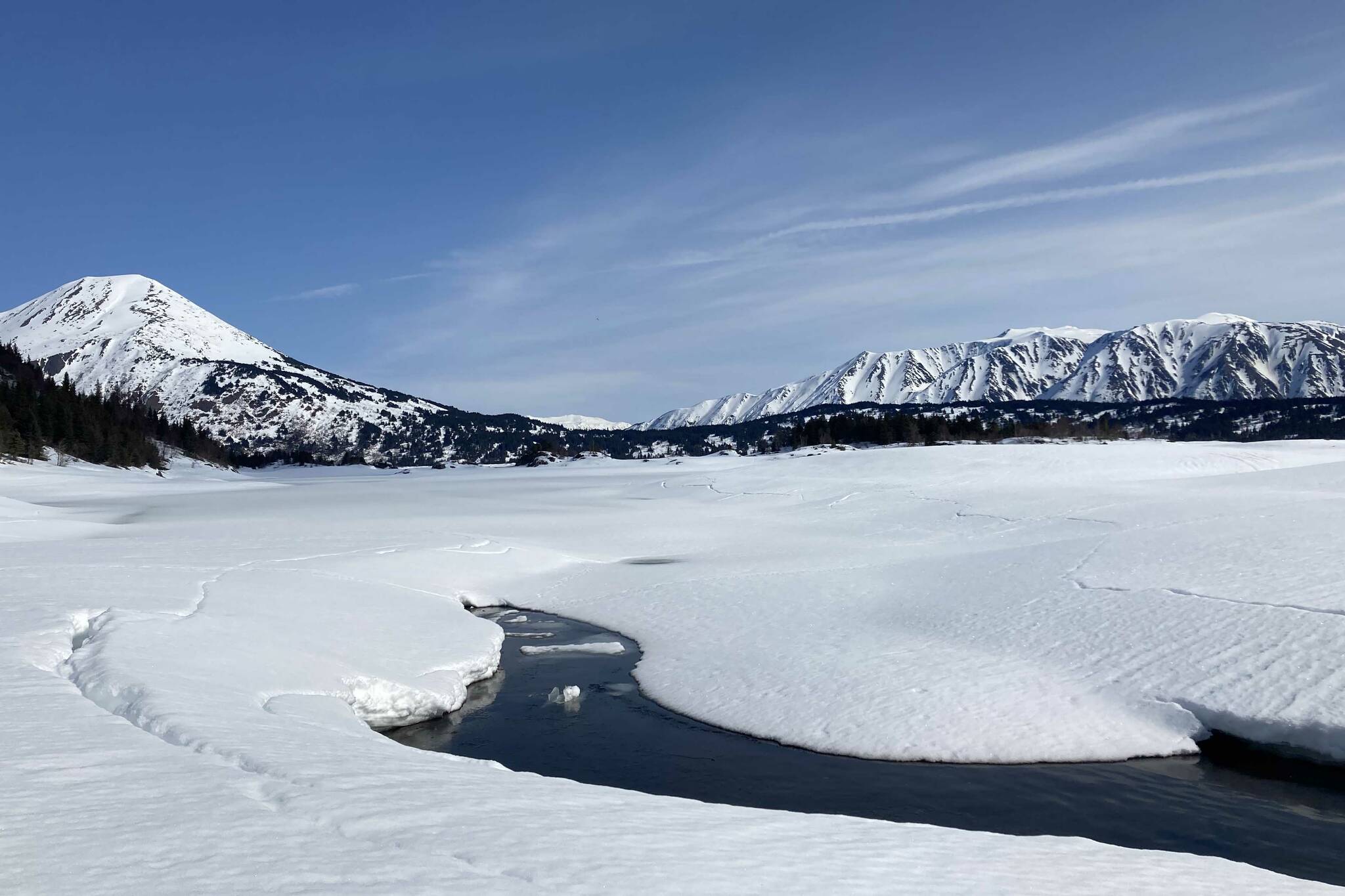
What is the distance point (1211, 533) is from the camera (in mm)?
23375

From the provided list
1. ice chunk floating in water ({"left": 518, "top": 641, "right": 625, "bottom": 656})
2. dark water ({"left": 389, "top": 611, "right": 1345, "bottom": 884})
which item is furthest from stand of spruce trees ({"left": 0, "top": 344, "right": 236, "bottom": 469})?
dark water ({"left": 389, "top": 611, "right": 1345, "bottom": 884})

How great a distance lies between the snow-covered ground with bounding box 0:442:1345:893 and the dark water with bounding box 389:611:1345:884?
53 cm

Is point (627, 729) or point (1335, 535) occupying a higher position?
point (1335, 535)

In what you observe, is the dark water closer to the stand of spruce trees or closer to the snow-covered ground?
the snow-covered ground

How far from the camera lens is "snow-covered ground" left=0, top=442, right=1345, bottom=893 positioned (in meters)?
6.09

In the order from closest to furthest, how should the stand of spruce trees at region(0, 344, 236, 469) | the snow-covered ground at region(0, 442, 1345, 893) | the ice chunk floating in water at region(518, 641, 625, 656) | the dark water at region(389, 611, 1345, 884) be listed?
the snow-covered ground at region(0, 442, 1345, 893)
the dark water at region(389, 611, 1345, 884)
the ice chunk floating in water at region(518, 641, 625, 656)
the stand of spruce trees at region(0, 344, 236, 469)

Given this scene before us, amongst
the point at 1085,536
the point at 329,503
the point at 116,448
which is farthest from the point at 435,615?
the point at 116,448

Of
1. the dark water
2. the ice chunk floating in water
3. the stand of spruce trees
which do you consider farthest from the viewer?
the stand of spruce trees

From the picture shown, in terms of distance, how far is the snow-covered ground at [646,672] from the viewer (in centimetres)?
609

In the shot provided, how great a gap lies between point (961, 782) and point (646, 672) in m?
7.80

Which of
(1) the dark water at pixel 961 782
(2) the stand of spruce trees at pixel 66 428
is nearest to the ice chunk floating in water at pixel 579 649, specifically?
(1) the dark water at pixel 961 782

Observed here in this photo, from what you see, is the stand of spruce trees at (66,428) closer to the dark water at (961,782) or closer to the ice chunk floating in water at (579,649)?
the ice chunk floating in water at (579,649)

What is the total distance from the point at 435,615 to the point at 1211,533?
22.2m

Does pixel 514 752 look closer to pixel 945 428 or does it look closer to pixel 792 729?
pixel 792 729
